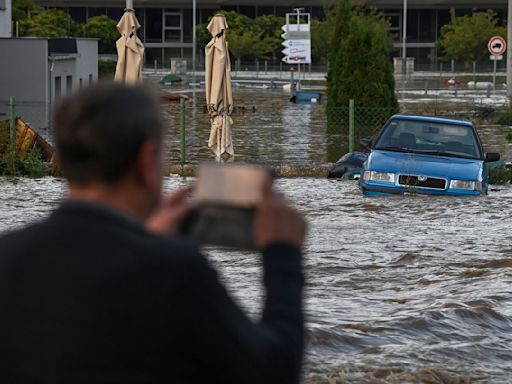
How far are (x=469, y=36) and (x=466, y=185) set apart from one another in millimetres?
65871

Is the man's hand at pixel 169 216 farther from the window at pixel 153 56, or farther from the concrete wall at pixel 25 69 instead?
the window at pixel 153 56

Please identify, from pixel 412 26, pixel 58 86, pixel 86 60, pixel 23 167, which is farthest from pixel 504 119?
pixel 412 26

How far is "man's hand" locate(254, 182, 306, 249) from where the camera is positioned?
10.1 feet

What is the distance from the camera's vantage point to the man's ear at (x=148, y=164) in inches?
118

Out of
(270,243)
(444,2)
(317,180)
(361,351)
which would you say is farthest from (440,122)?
(444,2)

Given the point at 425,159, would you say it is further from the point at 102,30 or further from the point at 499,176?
the point at 102,30

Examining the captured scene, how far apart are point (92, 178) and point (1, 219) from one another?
1294 centimetres

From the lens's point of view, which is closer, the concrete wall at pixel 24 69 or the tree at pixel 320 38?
the concrete wall at pixel 24 69

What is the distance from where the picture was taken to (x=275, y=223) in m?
A: 3.09

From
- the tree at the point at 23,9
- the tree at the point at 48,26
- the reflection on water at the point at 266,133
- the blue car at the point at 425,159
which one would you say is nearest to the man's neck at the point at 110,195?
the blue car at the point at 425,159

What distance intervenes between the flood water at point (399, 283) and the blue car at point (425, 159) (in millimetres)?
210

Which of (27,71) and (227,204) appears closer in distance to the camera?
(227,204)

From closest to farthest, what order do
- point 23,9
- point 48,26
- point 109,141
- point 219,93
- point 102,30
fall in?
1. point 109,141
2. point 219,93
3. point 48,26
4. point 23,9
5. point 102,30

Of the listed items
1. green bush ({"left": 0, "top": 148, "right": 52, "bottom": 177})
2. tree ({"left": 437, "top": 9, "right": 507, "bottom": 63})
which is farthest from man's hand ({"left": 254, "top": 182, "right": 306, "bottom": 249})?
tree ({"left": 437, "top": 9, "right": 507, "bottom": 63})
